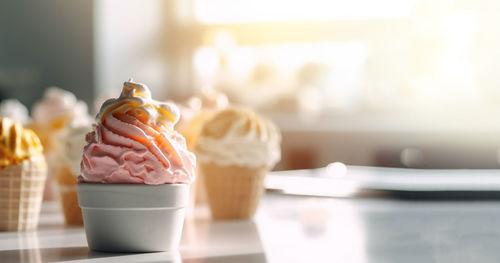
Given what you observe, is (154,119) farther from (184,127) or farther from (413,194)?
(413,194)

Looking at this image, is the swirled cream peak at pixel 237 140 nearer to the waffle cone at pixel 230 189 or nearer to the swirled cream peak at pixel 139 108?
the waffle cone at pixel 230 189

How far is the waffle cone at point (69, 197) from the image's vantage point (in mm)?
1895

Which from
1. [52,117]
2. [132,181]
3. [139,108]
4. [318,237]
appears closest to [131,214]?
[132,181]

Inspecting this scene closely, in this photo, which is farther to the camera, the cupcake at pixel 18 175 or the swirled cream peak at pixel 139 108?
the cupcake at pixel 18 175

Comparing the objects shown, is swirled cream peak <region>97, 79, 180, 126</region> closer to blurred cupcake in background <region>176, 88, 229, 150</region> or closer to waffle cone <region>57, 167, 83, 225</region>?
waffle cone <region>57, 167, 83, 225</region>

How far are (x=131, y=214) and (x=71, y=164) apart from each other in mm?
630

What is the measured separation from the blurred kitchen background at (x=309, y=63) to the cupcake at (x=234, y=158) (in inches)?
87.2

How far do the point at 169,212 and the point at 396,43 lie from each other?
329cm

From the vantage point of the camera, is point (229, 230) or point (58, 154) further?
point (58, 154)

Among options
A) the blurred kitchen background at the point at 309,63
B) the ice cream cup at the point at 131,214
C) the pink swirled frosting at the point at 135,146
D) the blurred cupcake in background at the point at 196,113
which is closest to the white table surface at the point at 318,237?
the ice cream cup at the point at 131,214

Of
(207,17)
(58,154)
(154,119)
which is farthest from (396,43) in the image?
(154,119)

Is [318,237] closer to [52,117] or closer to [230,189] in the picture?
[230,189]

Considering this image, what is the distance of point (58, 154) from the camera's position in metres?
1.99

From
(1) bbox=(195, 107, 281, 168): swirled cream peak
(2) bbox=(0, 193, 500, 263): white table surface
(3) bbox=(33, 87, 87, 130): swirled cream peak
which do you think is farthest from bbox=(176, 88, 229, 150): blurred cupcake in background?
(3) bbox=(33, 87, 87, 130): swirled cream peak
